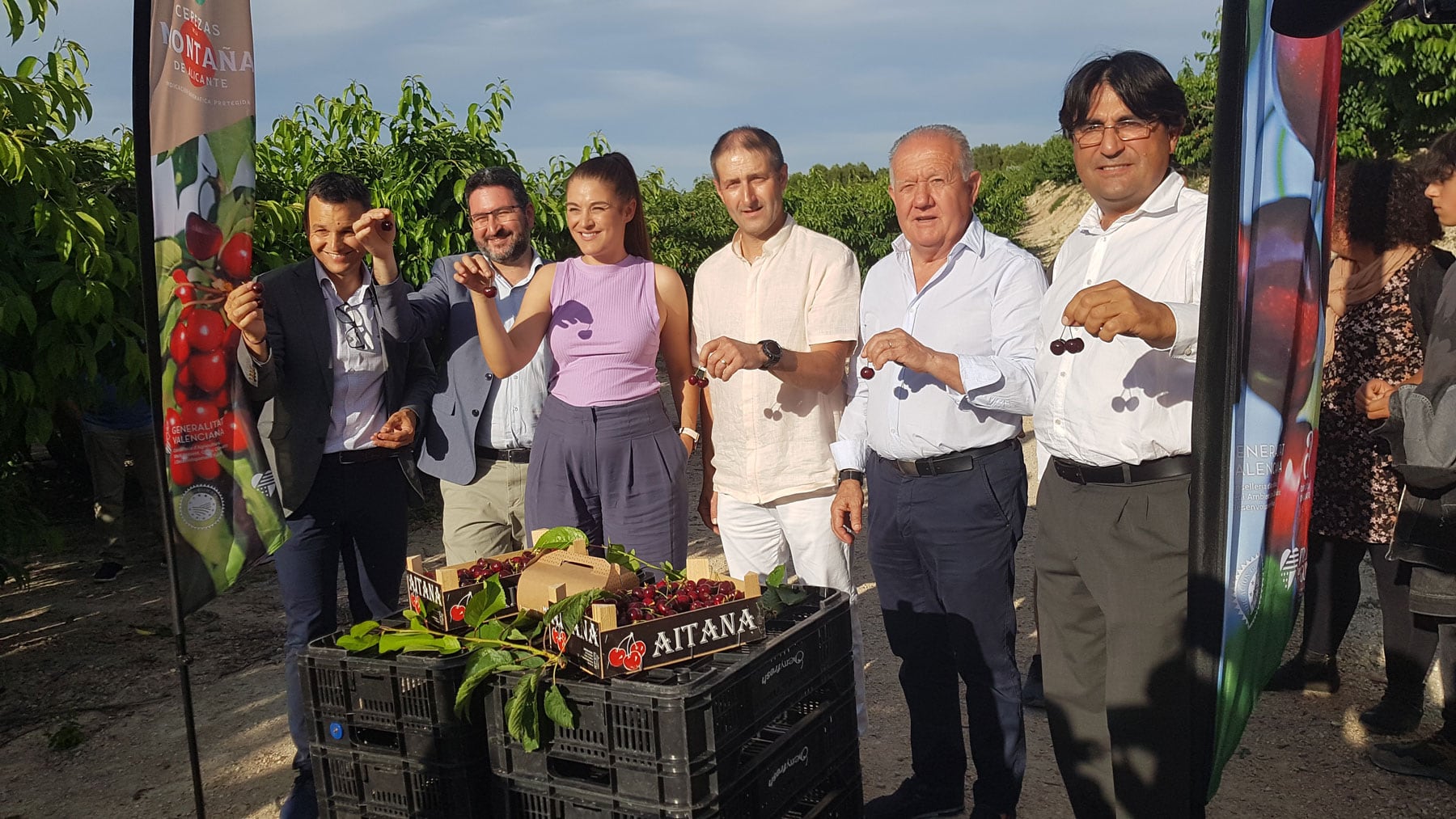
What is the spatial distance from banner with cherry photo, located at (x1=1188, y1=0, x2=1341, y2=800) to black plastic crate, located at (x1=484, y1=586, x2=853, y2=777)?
833mm

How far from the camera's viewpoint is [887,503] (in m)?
3.34

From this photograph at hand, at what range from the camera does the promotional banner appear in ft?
5.88

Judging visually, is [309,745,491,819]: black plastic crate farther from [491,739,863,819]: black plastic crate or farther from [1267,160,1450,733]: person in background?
[1267,160,1450,733]: person in background

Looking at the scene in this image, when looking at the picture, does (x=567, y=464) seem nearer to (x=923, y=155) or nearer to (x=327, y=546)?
(x=327, y=546)

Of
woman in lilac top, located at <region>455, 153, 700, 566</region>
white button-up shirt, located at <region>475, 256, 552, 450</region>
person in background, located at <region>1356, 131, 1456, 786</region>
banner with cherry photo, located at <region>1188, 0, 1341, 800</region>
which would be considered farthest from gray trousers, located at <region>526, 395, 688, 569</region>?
person in background, located at <region>1356, 131, 1456, 786</region>

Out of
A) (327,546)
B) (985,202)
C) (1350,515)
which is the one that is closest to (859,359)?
(327,546)

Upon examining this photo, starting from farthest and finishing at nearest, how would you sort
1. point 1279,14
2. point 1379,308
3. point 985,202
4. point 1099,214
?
point 985,202 < point 1379,308 < point 1099,214 < point 1279,14

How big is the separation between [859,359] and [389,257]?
1.60m

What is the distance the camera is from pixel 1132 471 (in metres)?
2.61

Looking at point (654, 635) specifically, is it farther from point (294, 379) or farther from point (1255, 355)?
point (294, 379)

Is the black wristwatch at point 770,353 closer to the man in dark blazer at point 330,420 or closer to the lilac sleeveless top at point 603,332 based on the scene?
the lilac sleeveless top at point 603,332

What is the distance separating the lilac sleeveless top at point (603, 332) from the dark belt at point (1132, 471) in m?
1.52

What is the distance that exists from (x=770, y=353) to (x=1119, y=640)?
1.31 meters

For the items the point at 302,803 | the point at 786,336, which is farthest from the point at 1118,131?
the point at 302,803
